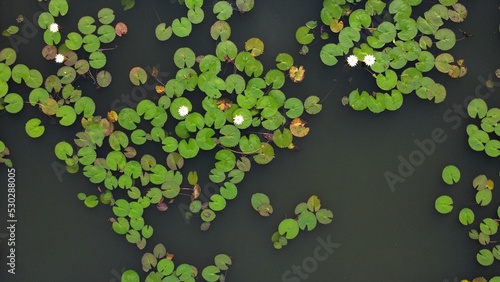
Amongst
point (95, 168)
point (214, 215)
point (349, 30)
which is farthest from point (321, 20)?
point (95, 168)

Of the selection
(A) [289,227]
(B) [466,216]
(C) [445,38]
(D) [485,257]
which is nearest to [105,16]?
(A) [289,227]

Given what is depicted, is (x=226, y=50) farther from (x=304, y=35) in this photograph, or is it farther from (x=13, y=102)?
(x=13, y=102)

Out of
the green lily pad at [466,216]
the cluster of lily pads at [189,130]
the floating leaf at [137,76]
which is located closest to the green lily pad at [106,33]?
the cluster of lily pads at [189,130]

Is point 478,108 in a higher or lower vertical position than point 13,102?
higher

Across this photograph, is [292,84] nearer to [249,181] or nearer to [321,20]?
[321,20]

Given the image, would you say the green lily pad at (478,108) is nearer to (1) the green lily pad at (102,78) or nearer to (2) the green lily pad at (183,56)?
(2) the green lily pad at (183,56)
